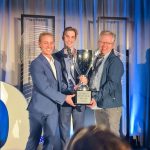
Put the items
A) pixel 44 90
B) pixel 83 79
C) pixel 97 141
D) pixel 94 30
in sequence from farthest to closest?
pixel 94 30 → pixel 83 79 → pixel 44 90 → pixel 97 141

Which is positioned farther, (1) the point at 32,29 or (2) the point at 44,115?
(1) the point at 32,29

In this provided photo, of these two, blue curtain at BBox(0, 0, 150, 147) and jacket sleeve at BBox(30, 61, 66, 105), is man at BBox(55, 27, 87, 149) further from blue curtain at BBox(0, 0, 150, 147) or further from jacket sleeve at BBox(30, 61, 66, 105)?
blue curtain at BBox(0, 0, 150, 147)

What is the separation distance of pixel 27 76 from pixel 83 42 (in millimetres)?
733

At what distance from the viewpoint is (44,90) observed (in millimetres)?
2627

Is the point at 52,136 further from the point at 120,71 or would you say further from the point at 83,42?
the point at 83,42

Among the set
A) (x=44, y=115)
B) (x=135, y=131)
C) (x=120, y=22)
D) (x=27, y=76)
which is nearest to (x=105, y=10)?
(x=120, y=22)

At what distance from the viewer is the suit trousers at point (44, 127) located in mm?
2681

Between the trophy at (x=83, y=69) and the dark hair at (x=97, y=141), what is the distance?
208 centimetres

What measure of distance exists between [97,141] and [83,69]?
7.15ft

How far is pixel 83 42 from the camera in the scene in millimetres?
3826

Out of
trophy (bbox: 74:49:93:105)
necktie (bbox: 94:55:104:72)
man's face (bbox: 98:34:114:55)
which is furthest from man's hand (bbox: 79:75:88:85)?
man's face (bbox: 98:34:114:55)

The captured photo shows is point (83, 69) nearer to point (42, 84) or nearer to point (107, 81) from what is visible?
point (107, 81)

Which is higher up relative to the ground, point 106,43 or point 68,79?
point 106,43

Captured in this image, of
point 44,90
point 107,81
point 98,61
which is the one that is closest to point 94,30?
point 98,61
